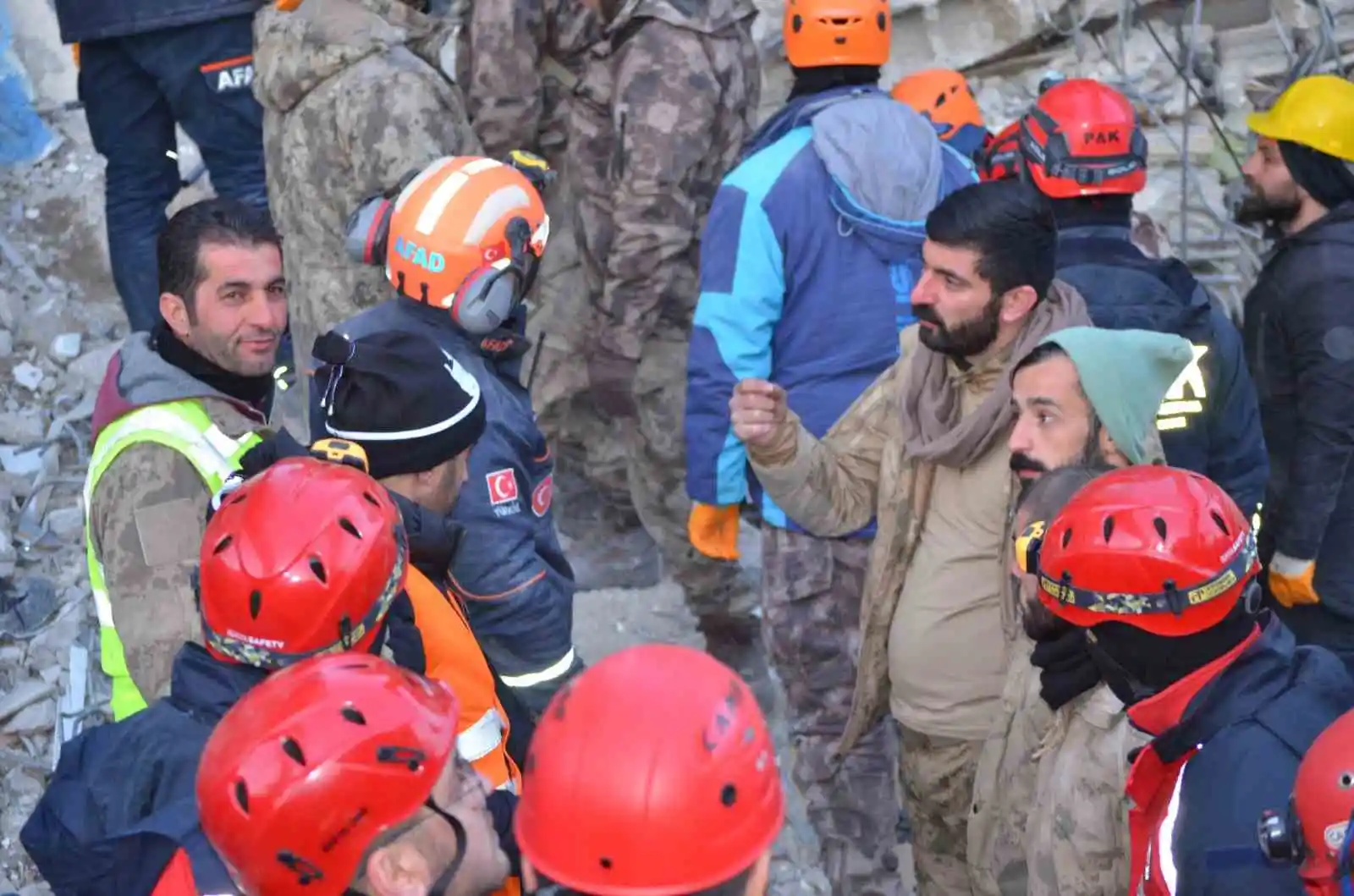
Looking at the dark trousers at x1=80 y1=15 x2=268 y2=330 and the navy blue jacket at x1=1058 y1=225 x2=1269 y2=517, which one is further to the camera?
the dark trousers at x1=80 y1=15 x2=268 y2=330

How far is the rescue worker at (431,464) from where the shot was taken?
312 cm

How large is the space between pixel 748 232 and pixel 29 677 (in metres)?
3.17

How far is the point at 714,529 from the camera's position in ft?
17.0

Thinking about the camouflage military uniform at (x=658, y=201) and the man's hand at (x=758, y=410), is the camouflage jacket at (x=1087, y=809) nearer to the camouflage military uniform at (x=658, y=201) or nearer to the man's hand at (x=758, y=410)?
the man's hand at (x=758, y=410)

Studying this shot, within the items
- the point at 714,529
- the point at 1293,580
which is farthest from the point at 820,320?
the point at 1293,580

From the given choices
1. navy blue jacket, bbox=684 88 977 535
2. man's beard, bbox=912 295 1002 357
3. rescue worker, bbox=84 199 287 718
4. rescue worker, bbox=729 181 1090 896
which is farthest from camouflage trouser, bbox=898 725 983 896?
rescue worker, bbox=84 199 287 718

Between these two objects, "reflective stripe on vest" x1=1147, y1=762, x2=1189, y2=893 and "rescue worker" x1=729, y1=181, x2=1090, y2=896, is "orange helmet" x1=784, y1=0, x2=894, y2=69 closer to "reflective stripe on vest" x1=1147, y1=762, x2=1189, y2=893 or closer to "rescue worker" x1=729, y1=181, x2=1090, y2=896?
"rescue worker" x1=729, y1=181, x2=1090, y2=896

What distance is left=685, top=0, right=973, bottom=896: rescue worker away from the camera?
4.73 meters

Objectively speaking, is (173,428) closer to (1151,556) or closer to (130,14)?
(1151,556)

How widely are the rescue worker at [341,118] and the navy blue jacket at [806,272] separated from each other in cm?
100

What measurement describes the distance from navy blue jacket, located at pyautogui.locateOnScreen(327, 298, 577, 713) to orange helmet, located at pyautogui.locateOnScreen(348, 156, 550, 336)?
0.25ft

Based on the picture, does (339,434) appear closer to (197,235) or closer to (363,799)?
(197,235)

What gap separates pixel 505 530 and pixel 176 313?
36.5 inches

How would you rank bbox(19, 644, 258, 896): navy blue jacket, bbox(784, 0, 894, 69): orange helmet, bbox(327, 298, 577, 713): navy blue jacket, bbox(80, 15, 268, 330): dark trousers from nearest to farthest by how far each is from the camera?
bbox(19, 644, 258, 896): navy blue jacket → bbox(327, 298, 577, 713): navy blue jacket → bbox(784, 0, 894, 69): orange helmet → bbox(80, 15, 268, 330): dark trousers
